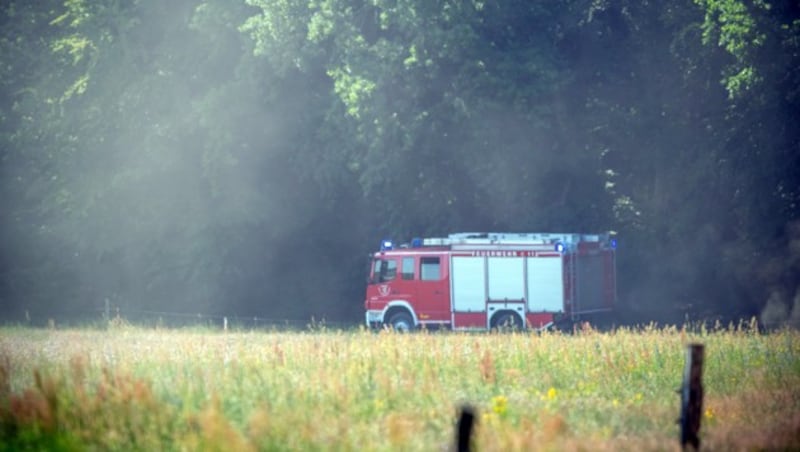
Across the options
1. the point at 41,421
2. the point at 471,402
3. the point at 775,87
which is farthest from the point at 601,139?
the point at 41,421

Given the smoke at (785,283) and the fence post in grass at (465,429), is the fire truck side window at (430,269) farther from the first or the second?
the fence post in grass at (465,429)

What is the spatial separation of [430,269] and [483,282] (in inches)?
64.4

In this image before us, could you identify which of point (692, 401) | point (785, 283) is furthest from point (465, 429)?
point (785, 283)

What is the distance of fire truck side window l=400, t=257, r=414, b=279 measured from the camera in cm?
3519

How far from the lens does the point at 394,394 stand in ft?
51.1

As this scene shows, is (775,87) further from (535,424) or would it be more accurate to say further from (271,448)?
(271,448)

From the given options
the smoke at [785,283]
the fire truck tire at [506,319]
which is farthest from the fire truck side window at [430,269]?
the smoke at [785,283]

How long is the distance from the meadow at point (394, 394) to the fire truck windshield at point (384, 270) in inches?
492

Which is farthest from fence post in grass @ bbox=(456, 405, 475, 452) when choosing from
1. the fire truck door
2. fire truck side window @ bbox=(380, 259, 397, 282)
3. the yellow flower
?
fire truck side window @ bbox=(380, 259, 397, 282)

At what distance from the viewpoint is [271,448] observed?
40.7 feet

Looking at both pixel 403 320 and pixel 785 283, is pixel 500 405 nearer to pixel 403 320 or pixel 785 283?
pixel 403 320

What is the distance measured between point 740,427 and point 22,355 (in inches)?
493

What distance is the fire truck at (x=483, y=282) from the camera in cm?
3406

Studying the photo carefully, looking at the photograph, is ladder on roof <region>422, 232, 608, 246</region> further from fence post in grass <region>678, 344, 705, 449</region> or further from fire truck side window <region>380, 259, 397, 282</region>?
fence post in grass <region>678, 344, 705, 449</region>
